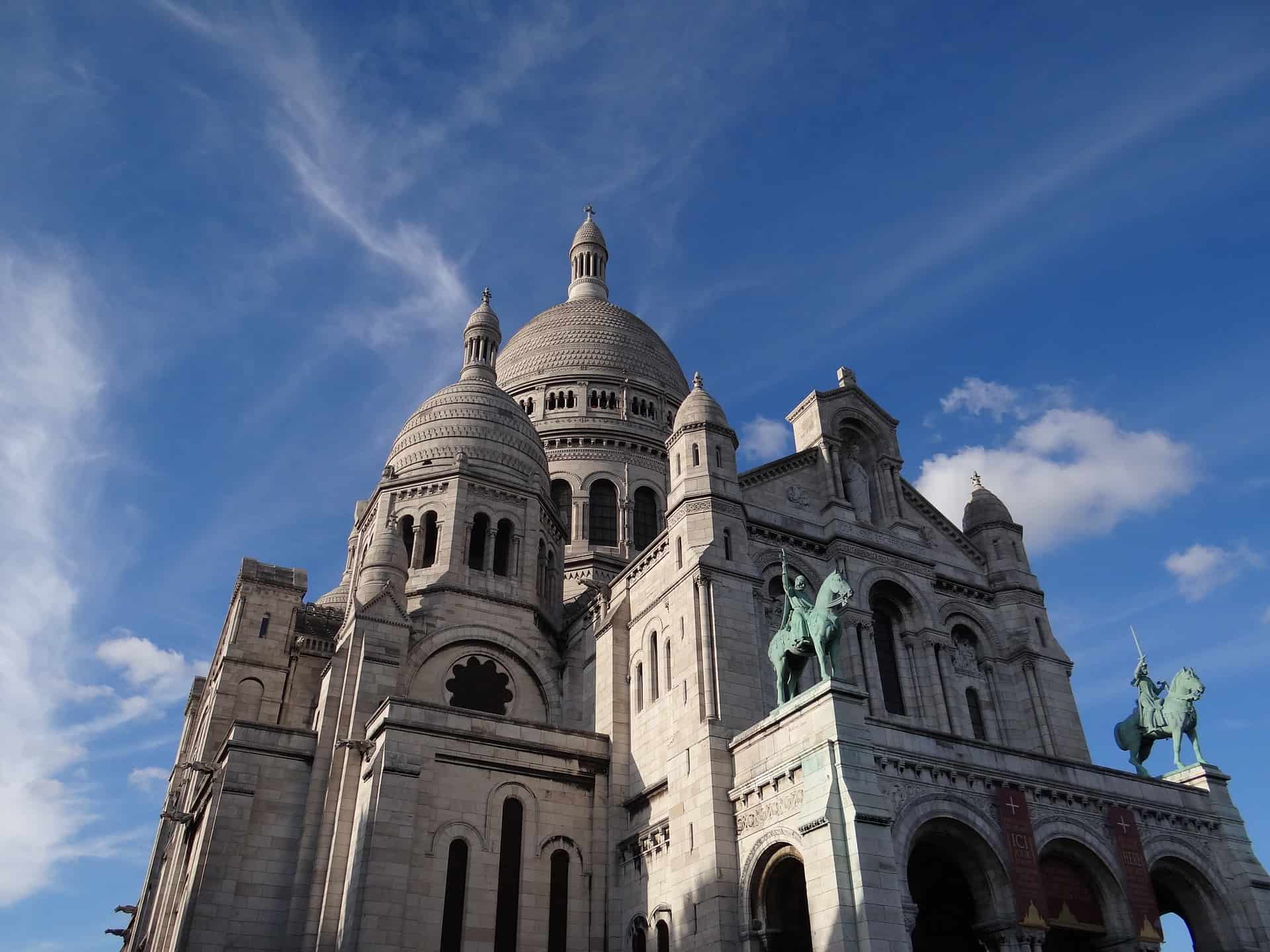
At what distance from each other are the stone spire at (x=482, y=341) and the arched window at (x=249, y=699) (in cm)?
1822

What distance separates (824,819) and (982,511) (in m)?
20.5

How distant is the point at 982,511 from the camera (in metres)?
40.5

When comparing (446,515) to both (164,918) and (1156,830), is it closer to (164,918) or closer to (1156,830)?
(164,918)

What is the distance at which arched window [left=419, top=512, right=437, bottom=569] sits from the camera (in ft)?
131

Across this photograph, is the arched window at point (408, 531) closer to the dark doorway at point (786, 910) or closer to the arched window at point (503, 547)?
the arched window at point (503, 547)

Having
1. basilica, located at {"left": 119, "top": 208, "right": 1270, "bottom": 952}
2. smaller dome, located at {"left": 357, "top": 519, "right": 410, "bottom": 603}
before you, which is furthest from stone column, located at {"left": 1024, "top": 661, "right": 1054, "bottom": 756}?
smaller dome, located at {"left": 357, "top": 519, "right": 410, "bottom": 603}

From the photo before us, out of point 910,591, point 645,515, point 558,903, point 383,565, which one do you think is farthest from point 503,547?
point 910,591

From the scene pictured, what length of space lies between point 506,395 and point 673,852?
24.1 m

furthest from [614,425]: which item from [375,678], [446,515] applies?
[375,678]

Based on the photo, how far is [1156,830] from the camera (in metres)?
28.5

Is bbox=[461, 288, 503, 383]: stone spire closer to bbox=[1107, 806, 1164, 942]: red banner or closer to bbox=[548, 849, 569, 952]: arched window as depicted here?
bbox=[548, 849, 569, 952]: arched window

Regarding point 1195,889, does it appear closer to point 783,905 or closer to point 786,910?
point 786,910

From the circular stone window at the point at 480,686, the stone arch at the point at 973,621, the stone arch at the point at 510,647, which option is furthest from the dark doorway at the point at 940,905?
the circular stone window at the point at 480,686

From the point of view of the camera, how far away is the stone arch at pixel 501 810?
30.4m
